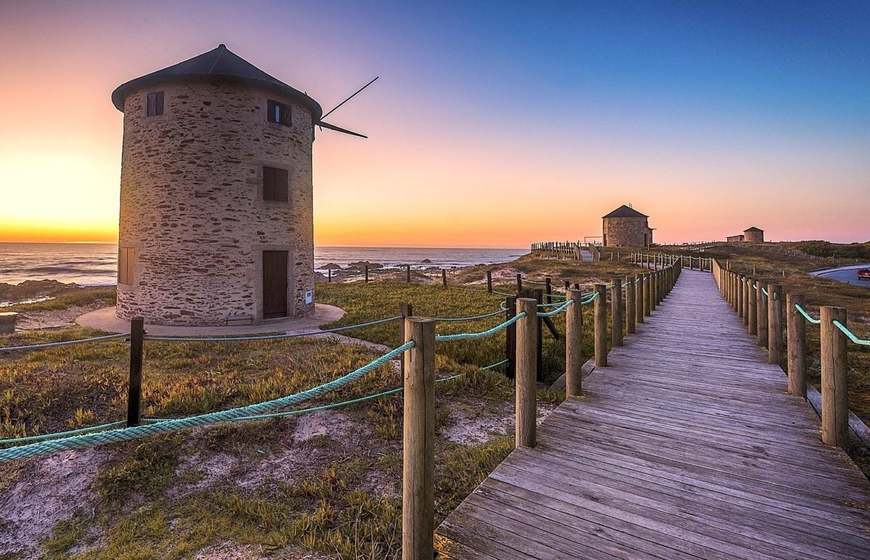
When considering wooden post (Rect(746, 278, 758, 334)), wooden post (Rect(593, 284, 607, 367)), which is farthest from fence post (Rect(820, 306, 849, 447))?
wooden post (Rect(746, 278, 758, 334))

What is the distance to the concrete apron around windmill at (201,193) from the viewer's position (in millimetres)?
13031

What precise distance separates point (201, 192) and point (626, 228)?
56949mm

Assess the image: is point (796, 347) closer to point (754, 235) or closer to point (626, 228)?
point (626, 228)

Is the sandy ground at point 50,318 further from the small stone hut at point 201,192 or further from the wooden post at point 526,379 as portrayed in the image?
the wooden post at point 526,379

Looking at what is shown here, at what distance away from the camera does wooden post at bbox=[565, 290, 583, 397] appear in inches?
194

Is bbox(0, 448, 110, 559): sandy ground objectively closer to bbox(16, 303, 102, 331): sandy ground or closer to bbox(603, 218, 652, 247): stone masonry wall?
bbox(16, 303, 102, 331): sandy ground

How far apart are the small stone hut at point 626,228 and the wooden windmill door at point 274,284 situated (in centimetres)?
5419

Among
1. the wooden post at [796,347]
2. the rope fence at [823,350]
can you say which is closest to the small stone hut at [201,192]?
the rope fence at [823,350]

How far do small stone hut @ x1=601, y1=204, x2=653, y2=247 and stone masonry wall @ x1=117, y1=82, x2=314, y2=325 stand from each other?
180ft

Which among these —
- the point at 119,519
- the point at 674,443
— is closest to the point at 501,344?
the point at 674,443

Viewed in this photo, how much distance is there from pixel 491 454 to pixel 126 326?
528 inches

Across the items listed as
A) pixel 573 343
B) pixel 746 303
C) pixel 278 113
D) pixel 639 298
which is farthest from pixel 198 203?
pixel 746 303

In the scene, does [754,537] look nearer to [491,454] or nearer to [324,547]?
[491,454]

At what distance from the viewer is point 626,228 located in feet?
191
